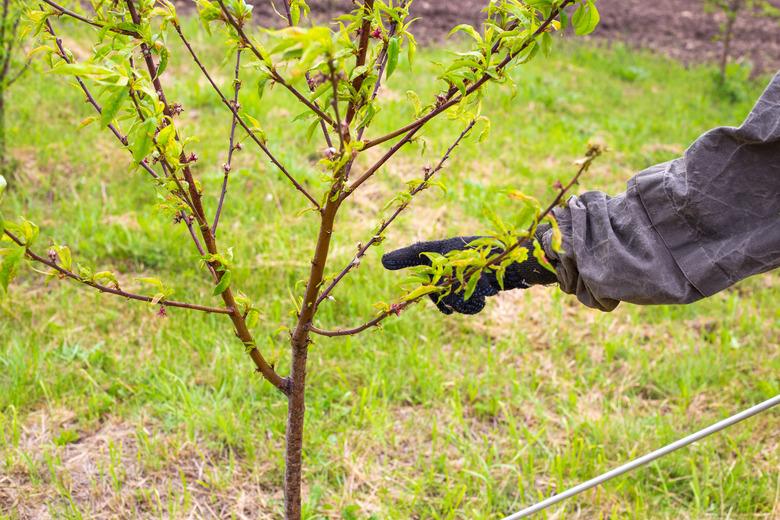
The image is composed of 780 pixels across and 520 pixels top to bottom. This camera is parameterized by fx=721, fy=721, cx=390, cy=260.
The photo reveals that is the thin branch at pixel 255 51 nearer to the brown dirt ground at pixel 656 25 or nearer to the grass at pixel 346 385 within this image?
the grass at pixel 346 385

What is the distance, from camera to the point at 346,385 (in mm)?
2947

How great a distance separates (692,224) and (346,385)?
1616 millimetres

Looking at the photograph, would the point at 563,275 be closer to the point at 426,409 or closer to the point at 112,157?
the point at 426,409

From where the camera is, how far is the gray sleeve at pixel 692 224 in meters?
1.69

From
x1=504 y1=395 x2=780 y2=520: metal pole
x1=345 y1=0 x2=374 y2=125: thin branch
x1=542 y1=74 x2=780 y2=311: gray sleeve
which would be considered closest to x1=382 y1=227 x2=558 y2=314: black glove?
x1=542 y1=74 x2=780 y2=311: gray sleeve

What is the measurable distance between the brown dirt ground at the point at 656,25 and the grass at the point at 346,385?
3.76 meters

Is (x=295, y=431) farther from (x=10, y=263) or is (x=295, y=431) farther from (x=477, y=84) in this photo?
(x=477, y=84)

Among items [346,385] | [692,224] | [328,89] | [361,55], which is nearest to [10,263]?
[328,89]

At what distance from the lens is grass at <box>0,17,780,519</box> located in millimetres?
2482

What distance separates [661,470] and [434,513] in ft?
2.99

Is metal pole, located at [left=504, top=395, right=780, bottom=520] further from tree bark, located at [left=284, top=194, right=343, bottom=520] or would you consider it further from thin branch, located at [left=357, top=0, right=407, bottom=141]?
thin branch, located at [left=357, top=0, right=407, bottom=141]

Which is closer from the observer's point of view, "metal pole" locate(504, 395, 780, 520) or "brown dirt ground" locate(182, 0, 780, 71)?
"metal pole" locate(504, 395, 780, 520)

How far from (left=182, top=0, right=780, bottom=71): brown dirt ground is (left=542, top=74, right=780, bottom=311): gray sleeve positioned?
19.3ft

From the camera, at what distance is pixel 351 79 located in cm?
137
